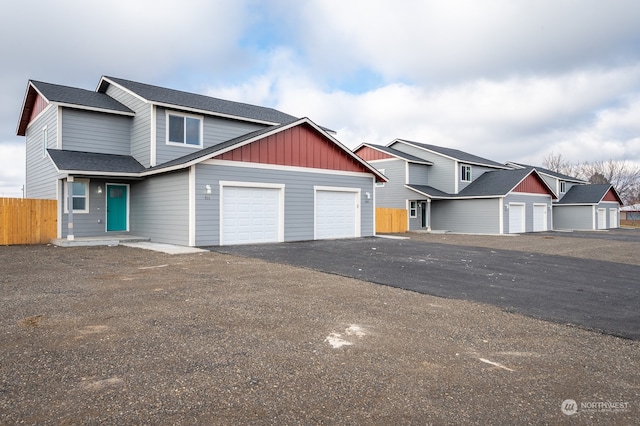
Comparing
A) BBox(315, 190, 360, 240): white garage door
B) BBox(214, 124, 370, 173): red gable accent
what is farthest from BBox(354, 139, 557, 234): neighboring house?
BBox(214, 124, 370, 173): red gable accent

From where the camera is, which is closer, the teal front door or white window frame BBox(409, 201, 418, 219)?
the teal front door

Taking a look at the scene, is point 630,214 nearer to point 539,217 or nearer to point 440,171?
point 539,217

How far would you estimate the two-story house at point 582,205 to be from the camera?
37.7 m

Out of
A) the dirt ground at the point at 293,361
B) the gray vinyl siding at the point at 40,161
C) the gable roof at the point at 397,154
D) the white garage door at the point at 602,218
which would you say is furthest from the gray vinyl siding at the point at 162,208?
the white garage door at the point at 602,218

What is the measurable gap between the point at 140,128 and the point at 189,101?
2662mm

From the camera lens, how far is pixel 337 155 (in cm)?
1839

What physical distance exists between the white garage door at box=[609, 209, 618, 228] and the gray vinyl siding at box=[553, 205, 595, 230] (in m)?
5.35

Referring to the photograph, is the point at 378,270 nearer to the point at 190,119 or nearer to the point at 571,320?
the point at 571,320

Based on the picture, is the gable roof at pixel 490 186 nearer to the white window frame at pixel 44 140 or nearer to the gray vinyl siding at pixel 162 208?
the gray vinyl siding at pixel 162 208

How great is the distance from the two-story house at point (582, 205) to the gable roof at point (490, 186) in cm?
918

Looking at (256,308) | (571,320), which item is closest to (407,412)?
(256,308)

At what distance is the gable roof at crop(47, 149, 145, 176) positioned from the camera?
48.6 feet

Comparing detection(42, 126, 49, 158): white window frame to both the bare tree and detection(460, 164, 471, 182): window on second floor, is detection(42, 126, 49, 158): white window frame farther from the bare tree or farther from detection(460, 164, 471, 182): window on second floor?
the bare tree

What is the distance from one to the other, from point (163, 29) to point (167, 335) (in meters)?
16.3
